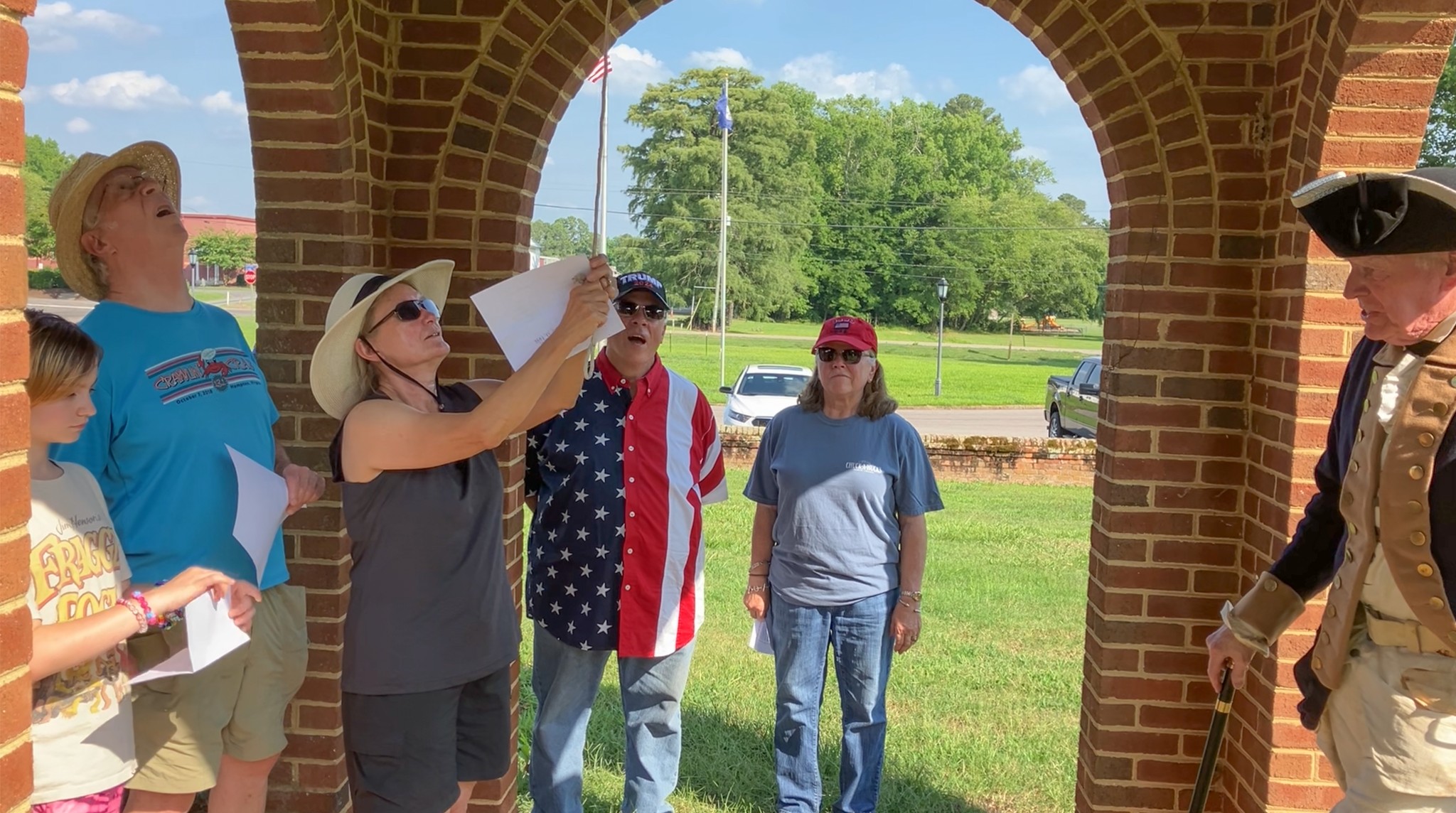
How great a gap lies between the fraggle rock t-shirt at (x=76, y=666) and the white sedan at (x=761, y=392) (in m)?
14.5

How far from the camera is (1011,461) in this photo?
1384 cm

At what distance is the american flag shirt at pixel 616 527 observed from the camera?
3.64m

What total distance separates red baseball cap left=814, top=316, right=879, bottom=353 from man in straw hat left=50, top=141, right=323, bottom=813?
75.3 inches

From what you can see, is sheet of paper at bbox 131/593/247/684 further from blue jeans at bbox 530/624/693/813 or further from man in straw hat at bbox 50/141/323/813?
blue jeans at bbox 530/624/693/813

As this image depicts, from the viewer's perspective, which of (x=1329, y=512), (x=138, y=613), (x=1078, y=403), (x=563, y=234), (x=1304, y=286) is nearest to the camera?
(x=138, y=613)

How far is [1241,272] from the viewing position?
3.61 m

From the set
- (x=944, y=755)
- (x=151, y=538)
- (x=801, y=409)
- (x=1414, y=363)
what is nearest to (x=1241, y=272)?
(x=1414, y=363)

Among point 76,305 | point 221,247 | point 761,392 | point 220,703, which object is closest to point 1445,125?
point 761,392

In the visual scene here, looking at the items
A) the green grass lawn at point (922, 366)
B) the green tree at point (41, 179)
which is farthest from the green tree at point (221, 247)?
the green tree at point (41, 179)

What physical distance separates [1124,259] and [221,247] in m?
56.1

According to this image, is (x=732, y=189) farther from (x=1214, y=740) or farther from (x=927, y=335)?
(x=1214, y=740)

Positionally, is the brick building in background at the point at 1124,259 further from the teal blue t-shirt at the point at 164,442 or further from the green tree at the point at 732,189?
the green tree at the point at 732,189

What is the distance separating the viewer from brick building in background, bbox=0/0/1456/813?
3.34 meters

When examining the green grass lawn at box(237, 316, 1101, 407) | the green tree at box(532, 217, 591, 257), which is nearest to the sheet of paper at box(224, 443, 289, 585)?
the green grass lawn at box(237, 316, 1101, 407)
